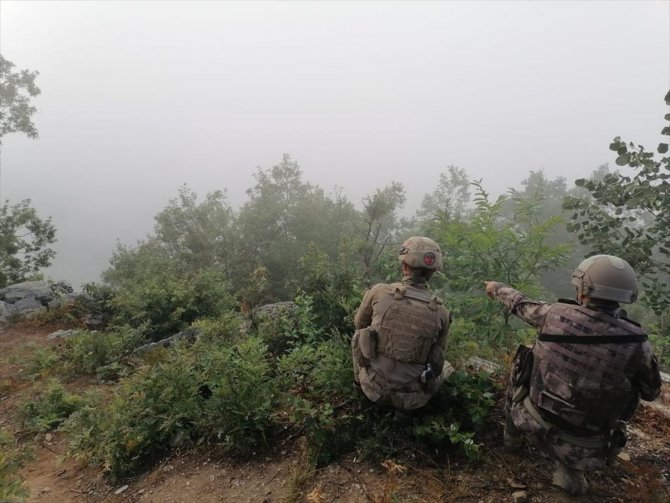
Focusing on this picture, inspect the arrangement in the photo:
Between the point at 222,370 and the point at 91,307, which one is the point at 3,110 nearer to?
the point at 91,307

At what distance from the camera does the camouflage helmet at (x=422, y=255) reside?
11.5ft

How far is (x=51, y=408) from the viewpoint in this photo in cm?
623

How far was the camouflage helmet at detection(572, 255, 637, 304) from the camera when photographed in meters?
2.57

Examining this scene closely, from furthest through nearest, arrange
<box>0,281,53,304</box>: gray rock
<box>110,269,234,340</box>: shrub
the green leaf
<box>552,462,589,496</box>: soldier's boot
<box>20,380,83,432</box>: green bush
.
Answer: <box>0,281,53,304</box>: gray rock, <box>110,269,234,340</box>: shrub, <box>20,380,83,432</box>: green bush, the green leaf, <box>552,462,589,496</box>: soldier's boot

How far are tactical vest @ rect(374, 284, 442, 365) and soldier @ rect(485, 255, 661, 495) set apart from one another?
0.78 m

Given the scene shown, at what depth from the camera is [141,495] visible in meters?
3.74

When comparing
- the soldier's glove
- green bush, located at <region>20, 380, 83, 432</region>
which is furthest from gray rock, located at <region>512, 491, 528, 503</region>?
green bush, located at <region>20, 380, 83, 432</region>

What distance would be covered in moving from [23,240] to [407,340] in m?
25.4

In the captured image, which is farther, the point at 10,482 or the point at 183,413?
the point at 183,413

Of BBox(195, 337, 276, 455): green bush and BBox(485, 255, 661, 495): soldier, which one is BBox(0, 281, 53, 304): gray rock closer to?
BBox(195, 337, 276, 455): green bush

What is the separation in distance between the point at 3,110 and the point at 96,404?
27.5 metres

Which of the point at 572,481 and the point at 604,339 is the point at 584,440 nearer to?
the point at 572,481

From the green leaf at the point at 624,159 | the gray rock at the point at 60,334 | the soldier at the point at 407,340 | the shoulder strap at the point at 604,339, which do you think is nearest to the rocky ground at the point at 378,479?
the soldier at the point at 407,340

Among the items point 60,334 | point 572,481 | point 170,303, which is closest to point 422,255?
point 572,481
